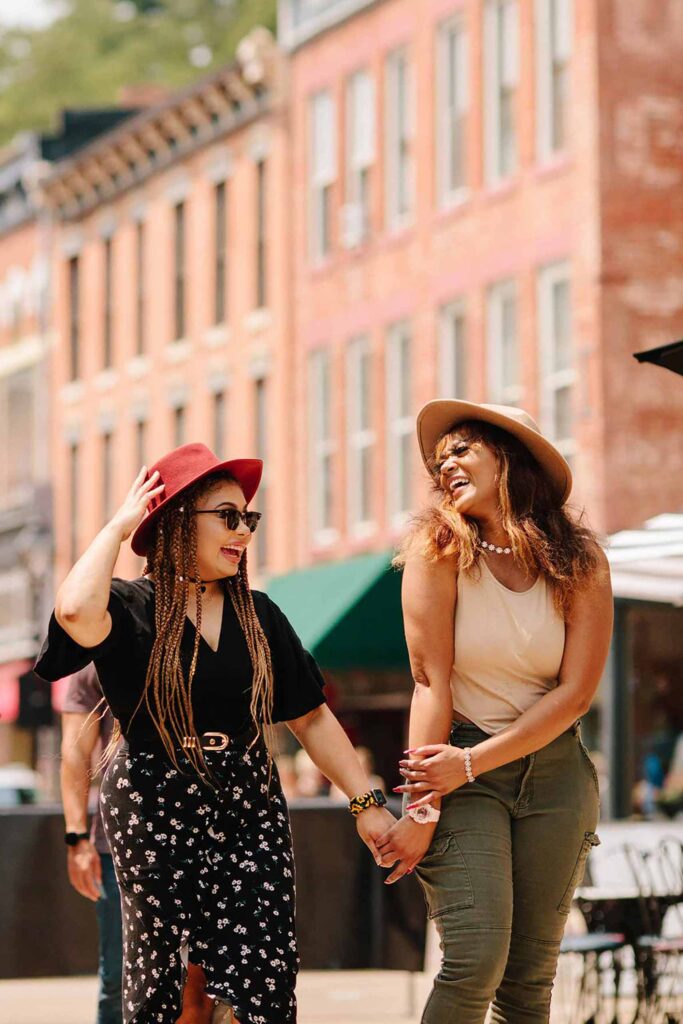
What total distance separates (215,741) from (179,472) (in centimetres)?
77

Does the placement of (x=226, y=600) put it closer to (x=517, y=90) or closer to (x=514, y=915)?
(x=514, y=915)

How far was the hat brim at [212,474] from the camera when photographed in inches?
263

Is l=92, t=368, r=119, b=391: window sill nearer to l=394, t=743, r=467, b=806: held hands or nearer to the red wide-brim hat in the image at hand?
the red wide-brim hat

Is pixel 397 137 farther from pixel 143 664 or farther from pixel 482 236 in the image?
pixel 143 664

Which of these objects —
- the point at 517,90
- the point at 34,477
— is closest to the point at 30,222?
the point at 34,477

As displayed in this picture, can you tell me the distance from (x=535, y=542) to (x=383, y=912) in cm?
607

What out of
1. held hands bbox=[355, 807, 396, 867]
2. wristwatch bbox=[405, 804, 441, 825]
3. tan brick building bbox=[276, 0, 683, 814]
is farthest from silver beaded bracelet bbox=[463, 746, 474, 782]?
tan brick building bbox=[276, 0, 683, 814]

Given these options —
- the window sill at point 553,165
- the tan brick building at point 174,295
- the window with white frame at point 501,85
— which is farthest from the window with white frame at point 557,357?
the tan brick building at point 174,295

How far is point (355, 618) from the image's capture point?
26594 mm

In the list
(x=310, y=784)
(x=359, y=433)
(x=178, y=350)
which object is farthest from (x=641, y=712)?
(x=178, y=350)

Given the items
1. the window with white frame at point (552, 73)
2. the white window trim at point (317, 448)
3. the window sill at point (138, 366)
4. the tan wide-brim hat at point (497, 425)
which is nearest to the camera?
the tan wide-brim hat at point (497, 425)

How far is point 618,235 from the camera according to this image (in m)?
26.6

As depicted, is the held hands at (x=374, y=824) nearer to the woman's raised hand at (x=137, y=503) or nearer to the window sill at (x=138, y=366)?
the woman's raised hand at (x=137, y=503)

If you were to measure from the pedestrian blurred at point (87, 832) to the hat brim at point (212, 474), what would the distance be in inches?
35.3
